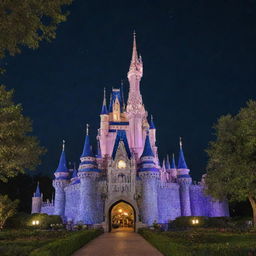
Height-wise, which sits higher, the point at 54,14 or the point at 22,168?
the point at 54,14

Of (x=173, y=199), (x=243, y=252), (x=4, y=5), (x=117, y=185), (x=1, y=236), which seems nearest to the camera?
(x=243, y=252)

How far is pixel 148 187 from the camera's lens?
3922cm

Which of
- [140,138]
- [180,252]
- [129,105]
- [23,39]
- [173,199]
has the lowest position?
[180,252]

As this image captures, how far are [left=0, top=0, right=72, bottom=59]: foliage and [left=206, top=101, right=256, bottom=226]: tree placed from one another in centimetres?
1739

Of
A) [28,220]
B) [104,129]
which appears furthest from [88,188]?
[104,129]

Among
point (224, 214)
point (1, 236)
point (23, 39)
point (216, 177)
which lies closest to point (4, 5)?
point (23, 39)

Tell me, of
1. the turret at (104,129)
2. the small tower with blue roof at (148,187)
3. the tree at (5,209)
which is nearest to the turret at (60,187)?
the turret at (104,129)

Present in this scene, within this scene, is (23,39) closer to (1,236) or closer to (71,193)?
(1,236)

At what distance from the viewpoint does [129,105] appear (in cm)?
4803

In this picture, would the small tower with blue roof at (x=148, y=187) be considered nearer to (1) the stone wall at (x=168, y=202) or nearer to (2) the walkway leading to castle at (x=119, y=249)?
(1) the stone wall at (x=168, y=202)

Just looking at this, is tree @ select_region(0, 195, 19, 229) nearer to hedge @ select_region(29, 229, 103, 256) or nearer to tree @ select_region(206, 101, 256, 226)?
hedge @ select_region(29, 229, 103, 256)

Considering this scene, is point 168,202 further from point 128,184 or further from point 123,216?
point 123,216

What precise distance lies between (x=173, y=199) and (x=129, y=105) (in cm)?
1576

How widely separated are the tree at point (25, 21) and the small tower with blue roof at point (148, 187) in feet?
98.3
